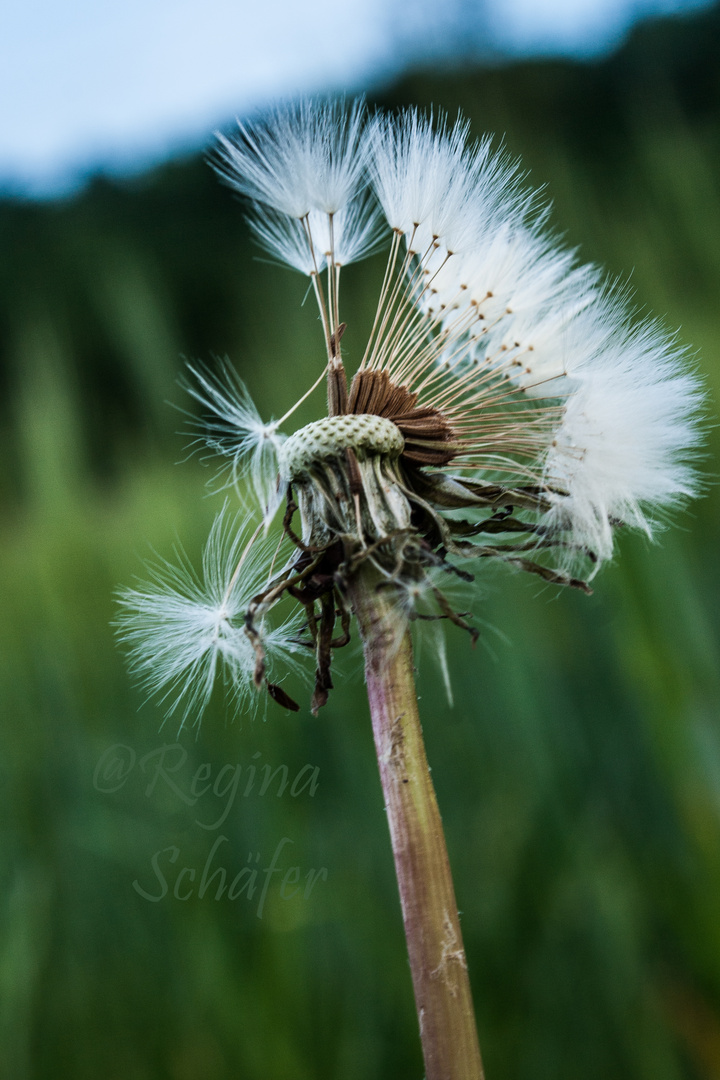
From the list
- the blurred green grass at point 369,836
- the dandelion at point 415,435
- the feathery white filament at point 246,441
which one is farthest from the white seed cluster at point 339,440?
the blurred green grass at point 369,836

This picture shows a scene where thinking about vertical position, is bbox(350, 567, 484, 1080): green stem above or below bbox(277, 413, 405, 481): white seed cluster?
below

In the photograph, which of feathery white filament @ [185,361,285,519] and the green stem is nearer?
the green stem

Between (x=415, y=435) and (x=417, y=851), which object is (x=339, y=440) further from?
(x=417, y=851)

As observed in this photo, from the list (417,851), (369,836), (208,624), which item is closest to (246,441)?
(208,624)

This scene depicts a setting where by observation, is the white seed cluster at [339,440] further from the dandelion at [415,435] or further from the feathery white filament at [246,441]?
the feathery white filament at [246,441]

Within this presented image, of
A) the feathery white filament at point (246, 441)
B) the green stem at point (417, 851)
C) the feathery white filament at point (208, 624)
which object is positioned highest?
the feathery white filament at point (246, 441)

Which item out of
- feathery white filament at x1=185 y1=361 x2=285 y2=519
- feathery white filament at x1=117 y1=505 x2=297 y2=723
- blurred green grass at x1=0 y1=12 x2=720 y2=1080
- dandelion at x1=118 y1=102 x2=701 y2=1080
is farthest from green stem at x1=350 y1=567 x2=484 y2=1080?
blurred green grass at x1=0 y1=12 x2=720 y2=1080

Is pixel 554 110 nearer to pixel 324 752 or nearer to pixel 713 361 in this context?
pixel 713 361

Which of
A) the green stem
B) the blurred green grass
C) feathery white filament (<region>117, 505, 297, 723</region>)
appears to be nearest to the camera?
the green stem

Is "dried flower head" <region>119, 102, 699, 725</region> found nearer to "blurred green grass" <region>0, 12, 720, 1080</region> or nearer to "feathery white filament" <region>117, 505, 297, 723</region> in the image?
"feathery white filament" <region>117, 505, 297, 723</region>
